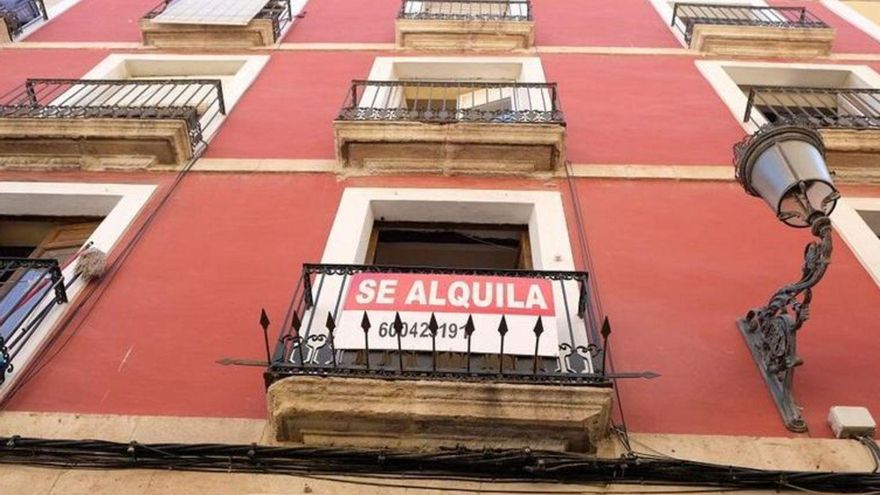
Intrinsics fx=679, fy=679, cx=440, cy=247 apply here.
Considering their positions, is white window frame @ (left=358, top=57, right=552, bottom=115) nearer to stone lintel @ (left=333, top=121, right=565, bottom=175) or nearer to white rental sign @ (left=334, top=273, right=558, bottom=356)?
stone lintel @ (left=333, top=121, right=565, bottom=175)

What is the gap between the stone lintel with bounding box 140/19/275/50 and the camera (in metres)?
9.65

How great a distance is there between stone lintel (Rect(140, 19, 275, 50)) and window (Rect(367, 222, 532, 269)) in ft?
15.3

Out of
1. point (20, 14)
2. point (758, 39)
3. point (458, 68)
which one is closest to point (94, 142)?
point (458, 68)

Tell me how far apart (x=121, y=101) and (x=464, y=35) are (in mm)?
4566

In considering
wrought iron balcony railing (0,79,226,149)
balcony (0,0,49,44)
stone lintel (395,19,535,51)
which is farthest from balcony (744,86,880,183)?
balcony (0,0,49,44)

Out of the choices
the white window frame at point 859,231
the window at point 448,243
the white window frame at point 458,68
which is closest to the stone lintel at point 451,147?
the window at point 448,243

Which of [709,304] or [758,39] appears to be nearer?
[709,304]

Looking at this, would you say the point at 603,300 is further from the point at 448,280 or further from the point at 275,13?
the point at 275,13

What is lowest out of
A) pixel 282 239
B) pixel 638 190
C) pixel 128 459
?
pixel 128 459

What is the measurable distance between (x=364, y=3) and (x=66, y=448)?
916cm

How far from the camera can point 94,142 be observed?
679 centimetres

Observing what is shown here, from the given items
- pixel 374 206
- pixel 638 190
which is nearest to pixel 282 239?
pixel 374 206

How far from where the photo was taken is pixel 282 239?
228 inches

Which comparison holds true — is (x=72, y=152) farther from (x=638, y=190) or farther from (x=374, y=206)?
(x=638, y=190)
